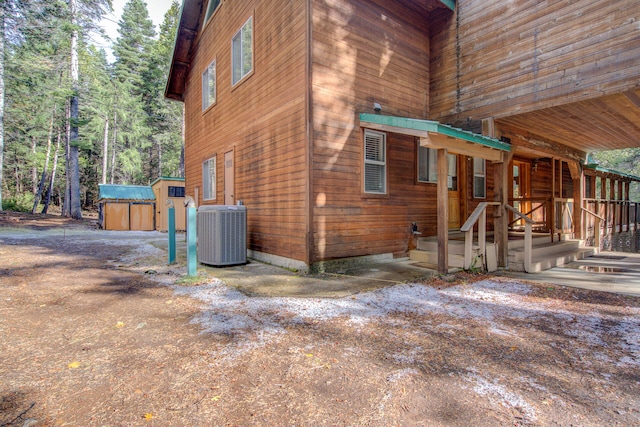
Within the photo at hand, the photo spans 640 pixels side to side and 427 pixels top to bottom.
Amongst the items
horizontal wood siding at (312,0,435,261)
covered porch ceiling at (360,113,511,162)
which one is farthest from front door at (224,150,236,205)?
covered porch ceiling at (360,113,511,162)

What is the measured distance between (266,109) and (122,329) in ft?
17.3

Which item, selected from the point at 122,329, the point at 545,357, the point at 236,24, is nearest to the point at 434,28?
the point at 236,24

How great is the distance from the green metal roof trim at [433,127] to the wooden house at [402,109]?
25 mm

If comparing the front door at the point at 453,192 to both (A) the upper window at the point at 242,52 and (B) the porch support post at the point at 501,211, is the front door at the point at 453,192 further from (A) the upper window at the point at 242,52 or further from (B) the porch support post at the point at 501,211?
(A) the upper window at the point at 242,52

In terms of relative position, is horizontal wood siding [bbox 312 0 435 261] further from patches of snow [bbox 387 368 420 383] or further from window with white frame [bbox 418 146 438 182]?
patches of snow [bbox 387 368 420 383]

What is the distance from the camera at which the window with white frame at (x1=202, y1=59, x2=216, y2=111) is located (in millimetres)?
10305

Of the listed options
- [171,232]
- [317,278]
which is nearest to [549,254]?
[317,278]

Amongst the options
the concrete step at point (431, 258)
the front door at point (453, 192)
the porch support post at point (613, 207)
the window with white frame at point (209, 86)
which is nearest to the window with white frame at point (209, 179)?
the window with white frame at point (209, 86)

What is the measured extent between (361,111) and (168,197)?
52.2ft

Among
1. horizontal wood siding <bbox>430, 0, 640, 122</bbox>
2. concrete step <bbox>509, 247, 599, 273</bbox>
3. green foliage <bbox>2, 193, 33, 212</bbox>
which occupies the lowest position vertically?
concrete step <bbox>509, 247, 599, 273</bbox>

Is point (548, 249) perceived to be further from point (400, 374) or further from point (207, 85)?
point (207, 85)

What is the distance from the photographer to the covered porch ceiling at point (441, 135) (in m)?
5.16

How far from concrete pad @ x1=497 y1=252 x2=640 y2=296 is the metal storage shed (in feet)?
64.1

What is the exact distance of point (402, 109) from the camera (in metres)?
7.49
